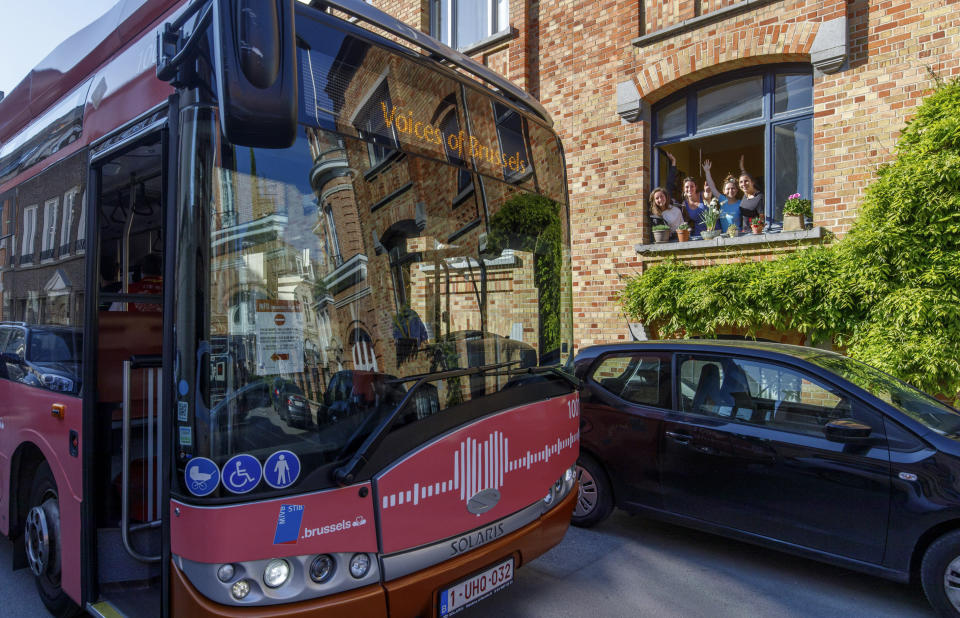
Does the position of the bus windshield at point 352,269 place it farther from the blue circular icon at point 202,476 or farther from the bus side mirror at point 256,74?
the bus side mirror at point 256,74

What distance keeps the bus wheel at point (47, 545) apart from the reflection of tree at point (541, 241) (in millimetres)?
2815

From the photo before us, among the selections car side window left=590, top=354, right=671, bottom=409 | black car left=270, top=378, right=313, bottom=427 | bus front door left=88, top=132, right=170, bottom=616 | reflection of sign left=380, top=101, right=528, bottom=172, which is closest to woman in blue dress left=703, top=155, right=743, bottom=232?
car side window left=590, top=354, right=671, bottom=409

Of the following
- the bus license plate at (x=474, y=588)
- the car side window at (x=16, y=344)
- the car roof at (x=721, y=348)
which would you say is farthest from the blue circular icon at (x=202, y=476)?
the car roof at (x=721, y=348)

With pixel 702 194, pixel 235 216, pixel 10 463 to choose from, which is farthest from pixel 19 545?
pixel 702 194

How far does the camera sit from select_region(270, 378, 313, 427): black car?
7.98 feet

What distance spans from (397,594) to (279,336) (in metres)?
1.16

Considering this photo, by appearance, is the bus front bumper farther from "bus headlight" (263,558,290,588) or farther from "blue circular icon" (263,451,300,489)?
"blue circular icon" (263,451,300,489)

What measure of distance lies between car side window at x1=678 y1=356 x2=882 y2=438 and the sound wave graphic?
1875 millimetres

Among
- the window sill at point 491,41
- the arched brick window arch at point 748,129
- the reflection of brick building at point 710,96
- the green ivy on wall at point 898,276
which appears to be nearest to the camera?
the green ivy on wall at point 898,276

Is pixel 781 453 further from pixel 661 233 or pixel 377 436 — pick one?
pixel 661 233

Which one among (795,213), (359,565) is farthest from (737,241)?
(359,565)

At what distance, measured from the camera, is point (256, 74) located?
6.57 ft

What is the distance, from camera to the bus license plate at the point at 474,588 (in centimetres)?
280

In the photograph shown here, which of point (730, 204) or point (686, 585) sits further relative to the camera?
point (730, 204)
